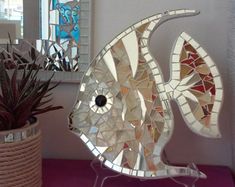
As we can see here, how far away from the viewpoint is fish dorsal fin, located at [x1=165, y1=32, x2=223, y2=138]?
0.63 m

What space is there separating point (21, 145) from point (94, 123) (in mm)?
154

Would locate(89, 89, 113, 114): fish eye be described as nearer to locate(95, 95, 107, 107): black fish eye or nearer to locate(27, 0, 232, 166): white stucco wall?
locate(95, 95, 107, 107): black fish eye

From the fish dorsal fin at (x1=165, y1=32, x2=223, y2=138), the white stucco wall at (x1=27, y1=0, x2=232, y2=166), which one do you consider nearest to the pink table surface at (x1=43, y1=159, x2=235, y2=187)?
the white stucco wall at (x1=27, y1=0, x2=232, y2=166)

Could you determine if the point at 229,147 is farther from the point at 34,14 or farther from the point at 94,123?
the point at 34,14

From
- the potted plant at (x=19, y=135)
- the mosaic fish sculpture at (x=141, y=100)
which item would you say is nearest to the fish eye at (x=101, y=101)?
the mosaic fish sculpture at (x=141, y=100)

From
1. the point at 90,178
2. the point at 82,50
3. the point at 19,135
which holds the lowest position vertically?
the point at 90,178

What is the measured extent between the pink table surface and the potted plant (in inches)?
3.2

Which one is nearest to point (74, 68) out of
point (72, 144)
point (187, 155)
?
point (72, 144)

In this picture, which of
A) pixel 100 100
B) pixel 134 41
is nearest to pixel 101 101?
pixel 100 100

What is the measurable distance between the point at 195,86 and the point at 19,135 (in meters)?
0.34

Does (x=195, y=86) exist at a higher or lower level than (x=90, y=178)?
higher

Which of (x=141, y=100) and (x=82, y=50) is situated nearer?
(x=141, y=100)

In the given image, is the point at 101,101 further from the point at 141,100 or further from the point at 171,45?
the point at 171,45

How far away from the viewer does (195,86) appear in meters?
0.64
